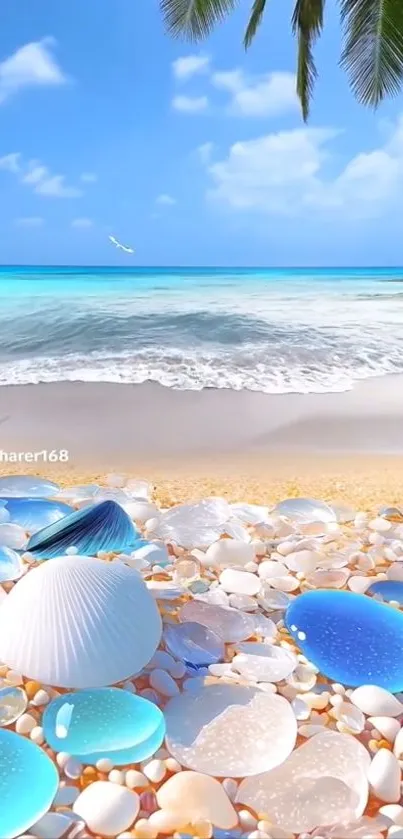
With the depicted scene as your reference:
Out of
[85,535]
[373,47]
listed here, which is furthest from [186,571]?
[373,47]

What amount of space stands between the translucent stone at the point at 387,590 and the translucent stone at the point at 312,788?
0.53m

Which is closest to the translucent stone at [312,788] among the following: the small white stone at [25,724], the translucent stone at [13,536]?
the small white stone at [25,724]

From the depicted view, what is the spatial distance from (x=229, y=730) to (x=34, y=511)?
108 cm

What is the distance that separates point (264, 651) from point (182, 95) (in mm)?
27016

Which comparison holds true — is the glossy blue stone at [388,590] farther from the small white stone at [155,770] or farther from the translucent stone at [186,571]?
the small white stone at [155,770]

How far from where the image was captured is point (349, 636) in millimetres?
1259

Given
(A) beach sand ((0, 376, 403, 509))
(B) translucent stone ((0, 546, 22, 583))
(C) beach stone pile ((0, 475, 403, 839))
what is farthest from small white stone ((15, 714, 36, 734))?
(A) beach sand ((0, 376, 403, 509))

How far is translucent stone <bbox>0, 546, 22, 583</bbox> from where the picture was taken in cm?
148

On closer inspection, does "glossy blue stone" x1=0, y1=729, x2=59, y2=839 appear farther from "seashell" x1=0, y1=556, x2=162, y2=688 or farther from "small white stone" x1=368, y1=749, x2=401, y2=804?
"small white stone" x1=368, y1=749, x2=401, y2=804

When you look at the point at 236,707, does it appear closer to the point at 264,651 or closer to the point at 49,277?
the point at 264,651

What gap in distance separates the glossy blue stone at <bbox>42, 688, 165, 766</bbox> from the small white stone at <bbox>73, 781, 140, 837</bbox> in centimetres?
5

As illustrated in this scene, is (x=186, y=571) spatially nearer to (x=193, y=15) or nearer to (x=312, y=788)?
(x=312, y=788)

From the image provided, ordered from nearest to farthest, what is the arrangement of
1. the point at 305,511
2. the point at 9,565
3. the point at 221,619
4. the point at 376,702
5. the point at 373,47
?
the point at 376,702, the point at 221,619, the point at 9,565, the point at 305,511, the point at 373,47

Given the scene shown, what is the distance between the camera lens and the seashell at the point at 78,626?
1.10m
